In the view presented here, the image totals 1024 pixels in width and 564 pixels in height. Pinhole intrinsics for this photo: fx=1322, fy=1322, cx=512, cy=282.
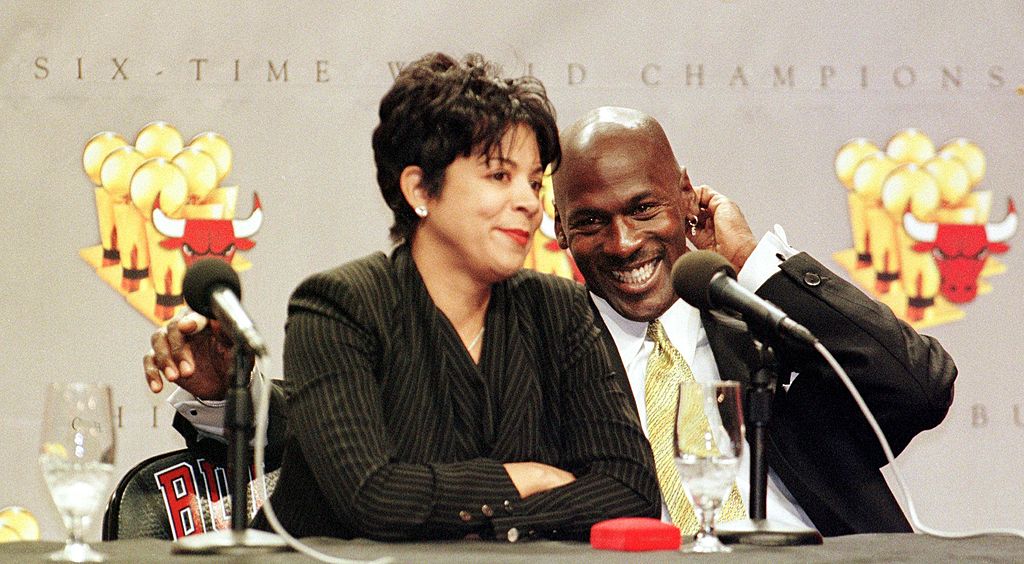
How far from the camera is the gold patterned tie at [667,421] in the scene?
119 inches

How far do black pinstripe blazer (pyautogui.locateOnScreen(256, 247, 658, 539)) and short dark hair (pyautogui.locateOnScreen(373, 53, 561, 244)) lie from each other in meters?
0.21

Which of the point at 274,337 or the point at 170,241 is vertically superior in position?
the point at 170,241

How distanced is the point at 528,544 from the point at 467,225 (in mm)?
678

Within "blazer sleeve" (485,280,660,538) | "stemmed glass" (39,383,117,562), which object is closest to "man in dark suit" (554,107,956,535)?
"blazer sleeve" (485,280,660,538)

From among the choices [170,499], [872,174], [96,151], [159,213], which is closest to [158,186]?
[159,213]

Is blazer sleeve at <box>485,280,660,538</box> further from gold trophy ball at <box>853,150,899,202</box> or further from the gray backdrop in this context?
gold trophy ball at <box>853,150,899,202</box>

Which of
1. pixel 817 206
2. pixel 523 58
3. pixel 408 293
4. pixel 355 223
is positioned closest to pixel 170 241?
pixel 355 223

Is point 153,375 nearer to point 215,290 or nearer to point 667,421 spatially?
point 215,290

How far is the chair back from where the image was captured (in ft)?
9.05

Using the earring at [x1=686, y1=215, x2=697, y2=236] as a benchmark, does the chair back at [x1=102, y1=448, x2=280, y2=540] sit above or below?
below

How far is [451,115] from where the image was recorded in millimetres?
2422

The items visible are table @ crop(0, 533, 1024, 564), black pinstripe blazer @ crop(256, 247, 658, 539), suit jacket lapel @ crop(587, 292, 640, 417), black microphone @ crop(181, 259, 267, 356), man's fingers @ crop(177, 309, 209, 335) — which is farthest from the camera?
suit jacket lapel @ crop(587, 292, 640, 417)

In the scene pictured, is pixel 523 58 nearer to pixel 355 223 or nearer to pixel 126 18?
pixel 355 223

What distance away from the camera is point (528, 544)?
6.56ft
